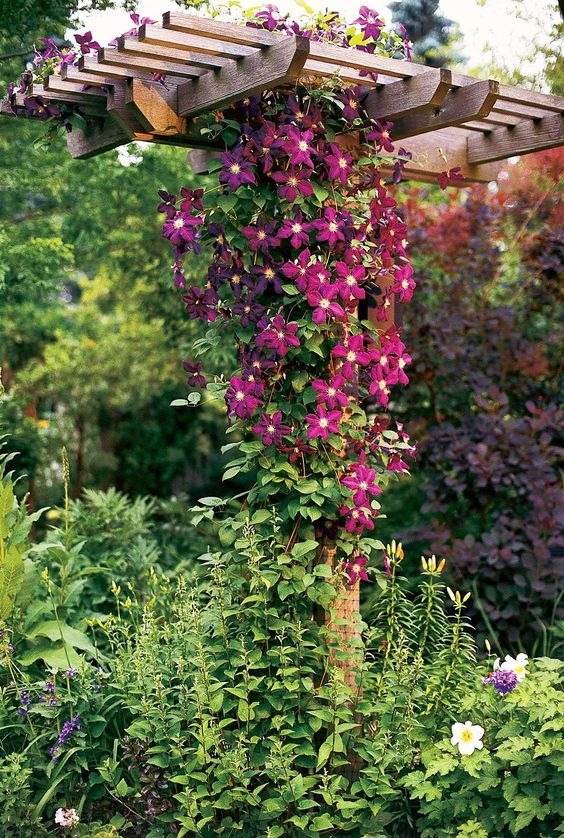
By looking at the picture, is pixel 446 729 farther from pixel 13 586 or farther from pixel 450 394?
pixel 450 394

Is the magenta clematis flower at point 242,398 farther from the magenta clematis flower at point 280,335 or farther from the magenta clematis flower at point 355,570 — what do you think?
the magenta clematis flower at point 355,570

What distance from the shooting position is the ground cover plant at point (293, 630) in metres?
3.28

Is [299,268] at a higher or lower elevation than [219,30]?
lower

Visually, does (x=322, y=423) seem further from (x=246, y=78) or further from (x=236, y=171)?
(x=246, y=78)

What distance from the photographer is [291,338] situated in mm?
3369

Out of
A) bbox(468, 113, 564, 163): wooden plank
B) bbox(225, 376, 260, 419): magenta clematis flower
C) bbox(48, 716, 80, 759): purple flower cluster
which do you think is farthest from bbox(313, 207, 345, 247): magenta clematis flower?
bbox(48, 716, 80, 759): purple flower cluster

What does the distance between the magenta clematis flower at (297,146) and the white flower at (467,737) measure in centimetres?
173

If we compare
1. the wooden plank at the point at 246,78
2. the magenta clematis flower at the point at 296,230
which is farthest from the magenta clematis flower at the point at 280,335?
the wooden plank at the point at 246,78

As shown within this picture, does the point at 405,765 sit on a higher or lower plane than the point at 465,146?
lower

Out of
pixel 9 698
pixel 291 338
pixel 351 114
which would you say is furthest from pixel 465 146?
pixel 9 698

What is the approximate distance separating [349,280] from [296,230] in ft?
0.76

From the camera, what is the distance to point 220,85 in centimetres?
336

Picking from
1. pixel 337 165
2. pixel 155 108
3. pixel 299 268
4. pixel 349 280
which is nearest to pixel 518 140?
pixel 337 165

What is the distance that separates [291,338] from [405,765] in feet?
4.42
